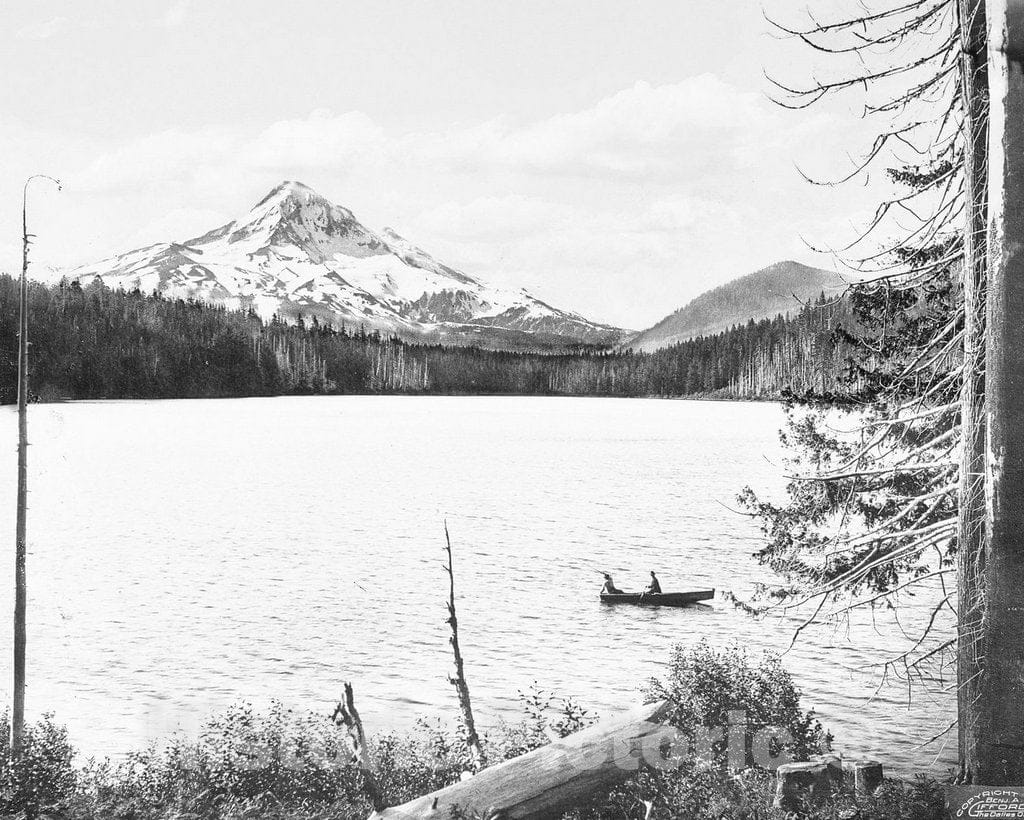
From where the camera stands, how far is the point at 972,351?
922 centimetres

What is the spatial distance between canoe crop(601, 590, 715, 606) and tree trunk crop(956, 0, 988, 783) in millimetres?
18869

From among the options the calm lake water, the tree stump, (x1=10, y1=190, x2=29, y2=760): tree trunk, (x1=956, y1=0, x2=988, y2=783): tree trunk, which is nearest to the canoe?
the calm lake water

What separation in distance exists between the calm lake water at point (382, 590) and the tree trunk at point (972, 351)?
10.9 ft

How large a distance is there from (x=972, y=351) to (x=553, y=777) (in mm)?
6758

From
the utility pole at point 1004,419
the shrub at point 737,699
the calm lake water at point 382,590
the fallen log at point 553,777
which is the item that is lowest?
the calm lake water at point 382,590

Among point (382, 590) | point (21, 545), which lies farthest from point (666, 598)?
point (21, 545)

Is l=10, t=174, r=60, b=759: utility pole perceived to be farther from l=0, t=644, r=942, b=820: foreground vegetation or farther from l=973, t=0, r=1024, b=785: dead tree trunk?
l=973, t=0, r=1024, b=785: dead tree trunk

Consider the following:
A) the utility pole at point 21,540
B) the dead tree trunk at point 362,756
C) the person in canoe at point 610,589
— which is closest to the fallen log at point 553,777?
the dead tree trunk at point 362,756

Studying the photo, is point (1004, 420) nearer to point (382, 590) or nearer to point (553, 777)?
point (553, 777)

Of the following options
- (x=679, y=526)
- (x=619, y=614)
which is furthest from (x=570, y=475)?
(x=619, y=614)

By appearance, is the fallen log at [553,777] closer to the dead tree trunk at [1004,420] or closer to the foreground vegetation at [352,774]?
the foreground vegetation at [352,774]

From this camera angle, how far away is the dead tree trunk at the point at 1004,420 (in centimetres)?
774

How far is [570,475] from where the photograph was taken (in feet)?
216

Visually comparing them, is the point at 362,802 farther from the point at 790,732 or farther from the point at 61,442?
the point at 61,442
